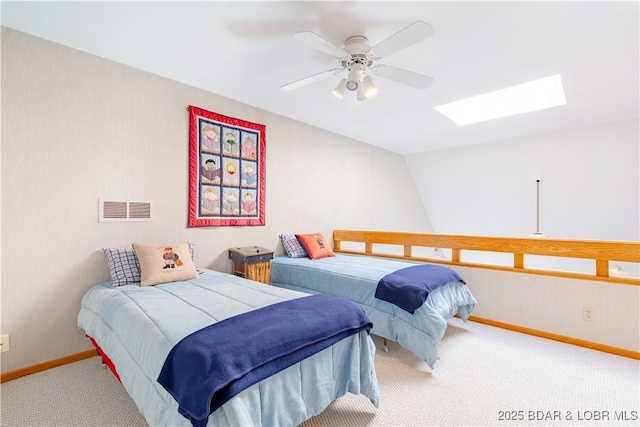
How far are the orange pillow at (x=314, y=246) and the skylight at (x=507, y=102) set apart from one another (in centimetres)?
212

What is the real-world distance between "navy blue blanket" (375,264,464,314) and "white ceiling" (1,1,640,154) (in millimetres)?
1769

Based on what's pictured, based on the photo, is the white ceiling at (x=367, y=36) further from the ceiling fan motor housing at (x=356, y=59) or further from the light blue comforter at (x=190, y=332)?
the light blue comforter at (x=190, y=332)

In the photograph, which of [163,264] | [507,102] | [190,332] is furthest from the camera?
[507,102]

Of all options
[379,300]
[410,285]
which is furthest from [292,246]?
[410,285]

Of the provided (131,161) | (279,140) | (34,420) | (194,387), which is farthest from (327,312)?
(279,140)

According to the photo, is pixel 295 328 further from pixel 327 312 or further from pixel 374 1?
pixel 374 1

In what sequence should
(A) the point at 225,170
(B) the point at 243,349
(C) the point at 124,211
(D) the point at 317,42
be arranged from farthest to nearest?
(A) the point at 225,170, (C) the point at 124,211, (D) the point at 317,42, (B) the point at 243,349

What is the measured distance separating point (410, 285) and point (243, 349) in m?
1.50

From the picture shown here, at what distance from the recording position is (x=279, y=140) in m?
3.83

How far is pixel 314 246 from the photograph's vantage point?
3766 mm

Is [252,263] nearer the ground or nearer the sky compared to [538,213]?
nearer the ground

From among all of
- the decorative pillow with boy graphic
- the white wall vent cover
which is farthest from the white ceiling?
the decorative pillow with boy graphic

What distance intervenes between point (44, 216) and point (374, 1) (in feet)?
8.89

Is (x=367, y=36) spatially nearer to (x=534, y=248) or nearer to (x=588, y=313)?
(x=534, y=248)
